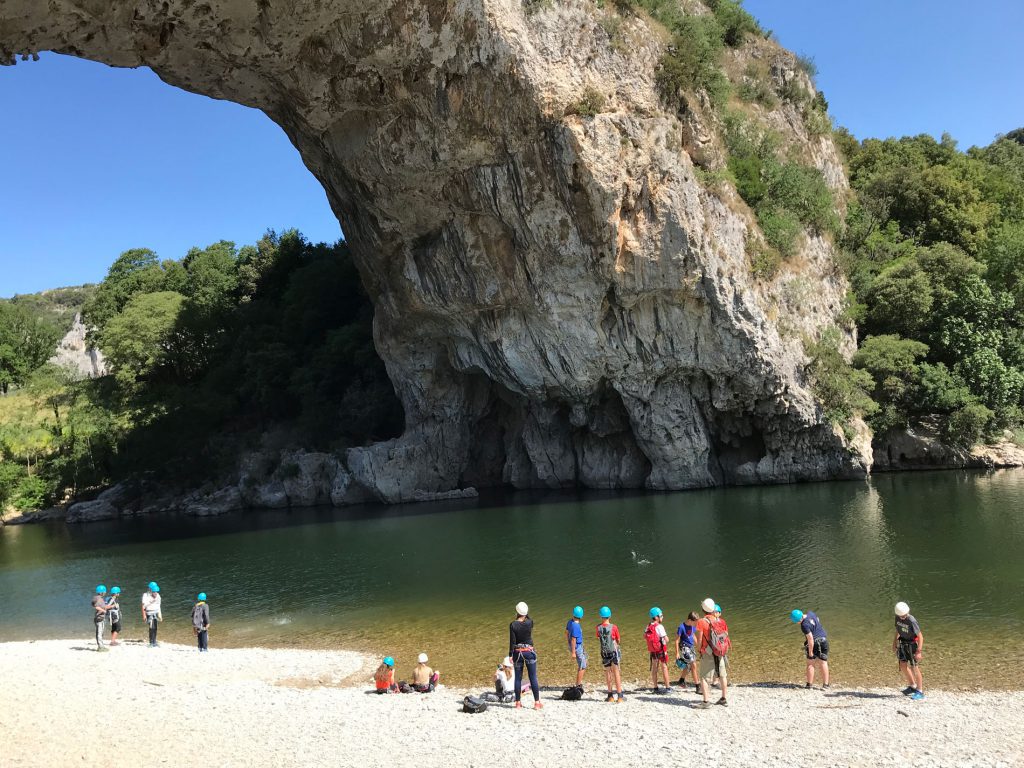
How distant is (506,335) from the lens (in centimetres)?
3569

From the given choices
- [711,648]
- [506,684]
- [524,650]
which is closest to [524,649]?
[524,650]

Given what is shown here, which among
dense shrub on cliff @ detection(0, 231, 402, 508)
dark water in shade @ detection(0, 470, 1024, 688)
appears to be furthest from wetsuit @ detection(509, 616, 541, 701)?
dense shrub on cliff @ detection(0, 231, 402, 508)

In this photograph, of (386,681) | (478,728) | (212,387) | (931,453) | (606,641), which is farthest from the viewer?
(212,387)

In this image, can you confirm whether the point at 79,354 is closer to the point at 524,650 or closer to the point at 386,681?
the point at 386,681

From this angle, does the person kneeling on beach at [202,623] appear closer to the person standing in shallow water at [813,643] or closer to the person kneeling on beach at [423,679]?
the person kneeling on beach at [423,679]

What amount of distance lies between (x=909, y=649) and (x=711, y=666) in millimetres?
3040

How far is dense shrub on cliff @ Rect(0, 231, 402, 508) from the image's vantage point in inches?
1922

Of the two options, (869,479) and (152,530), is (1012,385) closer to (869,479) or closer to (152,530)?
(869,479)

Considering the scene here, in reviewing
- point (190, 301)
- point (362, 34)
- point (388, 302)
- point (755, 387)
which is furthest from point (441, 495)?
point (190, 301)

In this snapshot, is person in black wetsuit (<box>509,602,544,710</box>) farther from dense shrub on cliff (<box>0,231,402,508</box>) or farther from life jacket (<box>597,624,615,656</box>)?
dense shrub on cliff (<box>0,231,402,508</box>)

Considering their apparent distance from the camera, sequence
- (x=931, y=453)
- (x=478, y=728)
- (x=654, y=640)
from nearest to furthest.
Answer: (x=478, y=728), (x=654, y=640), (x=931, y=453)

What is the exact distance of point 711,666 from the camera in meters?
10.7

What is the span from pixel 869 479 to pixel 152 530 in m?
38.5

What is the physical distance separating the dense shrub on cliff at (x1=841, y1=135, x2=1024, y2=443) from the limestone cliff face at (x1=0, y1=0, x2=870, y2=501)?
10.4 feet
